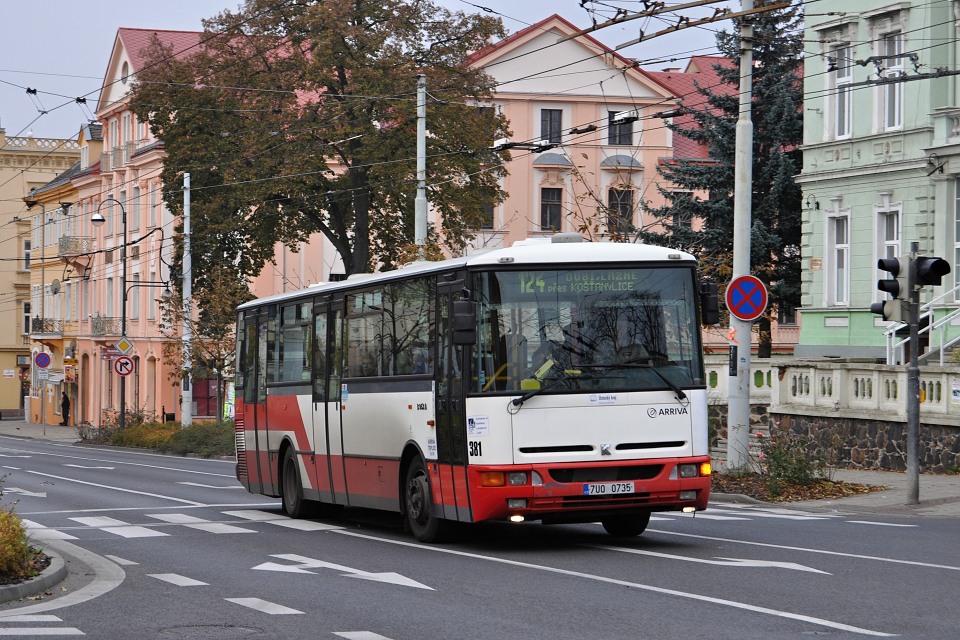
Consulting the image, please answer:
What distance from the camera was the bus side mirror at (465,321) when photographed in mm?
15234

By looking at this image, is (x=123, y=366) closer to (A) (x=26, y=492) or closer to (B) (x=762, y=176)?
(B) (x=762, y=176)

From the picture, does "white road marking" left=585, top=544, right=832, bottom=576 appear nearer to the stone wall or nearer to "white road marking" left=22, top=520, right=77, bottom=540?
"white road marking" left=22, top=520, right=77, bottom=540

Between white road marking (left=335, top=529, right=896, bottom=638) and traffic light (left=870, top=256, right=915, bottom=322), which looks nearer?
white road marking (left=335, top=529, right=896, bottom=638)

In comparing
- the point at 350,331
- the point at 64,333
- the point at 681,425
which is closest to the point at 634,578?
the point at 681,425

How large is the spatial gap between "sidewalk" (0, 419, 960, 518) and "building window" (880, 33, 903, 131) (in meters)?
12.0

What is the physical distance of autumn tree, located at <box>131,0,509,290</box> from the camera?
155 ft

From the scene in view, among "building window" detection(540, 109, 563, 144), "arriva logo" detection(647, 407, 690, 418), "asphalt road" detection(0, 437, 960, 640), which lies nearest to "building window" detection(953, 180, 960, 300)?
"asphalt road" detection(0, 437, 960, 640)

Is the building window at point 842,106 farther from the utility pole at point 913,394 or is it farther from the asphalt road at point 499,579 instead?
the asphalt road at point 499,579

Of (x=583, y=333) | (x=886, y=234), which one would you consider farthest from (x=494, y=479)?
(x=886, y=234)

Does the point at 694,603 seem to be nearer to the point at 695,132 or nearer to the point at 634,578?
the point at 634,578

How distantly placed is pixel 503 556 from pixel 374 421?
10.8 ft

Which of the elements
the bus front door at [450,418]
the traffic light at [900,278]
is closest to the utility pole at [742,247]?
the traffic light at [900,278]

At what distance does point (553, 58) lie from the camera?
219 feet

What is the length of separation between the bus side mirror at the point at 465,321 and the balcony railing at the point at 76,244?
7211 centimetres
